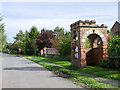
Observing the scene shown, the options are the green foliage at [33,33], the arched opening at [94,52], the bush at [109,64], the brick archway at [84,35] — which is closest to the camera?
the bush at [109,64]

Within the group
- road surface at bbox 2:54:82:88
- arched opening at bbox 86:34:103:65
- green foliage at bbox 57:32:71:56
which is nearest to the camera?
road surface at bbox 2:54:82:88

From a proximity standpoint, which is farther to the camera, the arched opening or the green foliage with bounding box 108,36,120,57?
the arched opening

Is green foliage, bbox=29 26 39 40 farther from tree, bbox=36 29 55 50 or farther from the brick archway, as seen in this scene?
the brick archway

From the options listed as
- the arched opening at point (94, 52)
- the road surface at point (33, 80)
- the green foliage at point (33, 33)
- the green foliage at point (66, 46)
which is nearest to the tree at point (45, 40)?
the green foliage at point (33, 33)

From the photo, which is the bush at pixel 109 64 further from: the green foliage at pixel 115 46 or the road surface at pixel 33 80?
the road surface at pixel 33 80

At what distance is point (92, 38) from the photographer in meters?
21.7

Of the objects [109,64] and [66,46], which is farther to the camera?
[66,46]

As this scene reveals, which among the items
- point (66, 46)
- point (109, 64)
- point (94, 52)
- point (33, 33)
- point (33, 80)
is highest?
point (33, 33)

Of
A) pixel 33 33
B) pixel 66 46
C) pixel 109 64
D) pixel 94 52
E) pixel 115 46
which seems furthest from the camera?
pixel 33 33

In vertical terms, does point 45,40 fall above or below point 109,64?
above

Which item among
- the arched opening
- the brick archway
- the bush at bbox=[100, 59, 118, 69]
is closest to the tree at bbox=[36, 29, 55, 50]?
the arched opening

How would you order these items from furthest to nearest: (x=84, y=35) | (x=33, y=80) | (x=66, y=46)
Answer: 1. (x=66, y=46)
2. (x=84, y=35)
3. (x=33, y=80)

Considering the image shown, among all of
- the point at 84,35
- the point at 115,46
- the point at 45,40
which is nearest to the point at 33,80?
the point at 115,46

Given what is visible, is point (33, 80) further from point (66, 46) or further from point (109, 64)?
point (66, 46)
